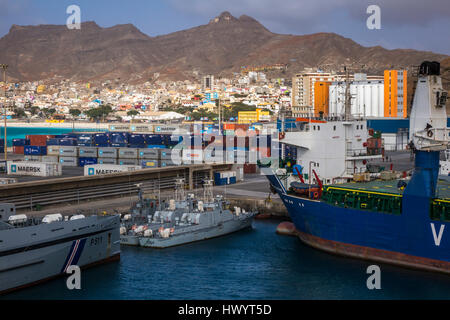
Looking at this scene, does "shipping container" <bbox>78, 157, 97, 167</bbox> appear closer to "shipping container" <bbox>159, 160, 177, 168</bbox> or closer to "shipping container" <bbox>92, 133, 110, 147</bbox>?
"shipping container" <bbox>92, 133, 110, 147</bbox>

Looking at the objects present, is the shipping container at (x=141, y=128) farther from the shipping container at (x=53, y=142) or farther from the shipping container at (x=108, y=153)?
the shipping container at (x=108, y=153)

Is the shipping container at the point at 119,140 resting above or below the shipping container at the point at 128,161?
above

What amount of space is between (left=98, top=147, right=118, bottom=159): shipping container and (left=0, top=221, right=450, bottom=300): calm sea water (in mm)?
25008

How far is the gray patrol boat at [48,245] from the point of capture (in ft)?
69.2

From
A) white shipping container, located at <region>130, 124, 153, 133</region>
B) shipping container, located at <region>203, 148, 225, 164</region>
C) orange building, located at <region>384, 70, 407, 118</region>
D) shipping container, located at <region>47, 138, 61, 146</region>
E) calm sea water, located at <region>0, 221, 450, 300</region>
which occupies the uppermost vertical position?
orange building, located at <region>384, 70, 407, 118</region>

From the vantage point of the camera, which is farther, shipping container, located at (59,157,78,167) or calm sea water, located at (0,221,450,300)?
shipping container, located at (59,157,78,167)

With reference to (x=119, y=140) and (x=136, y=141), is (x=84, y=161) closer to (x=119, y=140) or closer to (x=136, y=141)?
(x=119, y=140)

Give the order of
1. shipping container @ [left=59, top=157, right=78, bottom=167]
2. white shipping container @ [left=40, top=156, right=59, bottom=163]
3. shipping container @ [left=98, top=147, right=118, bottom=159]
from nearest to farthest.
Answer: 1. shipping container @ [left=98, top=147, right=118, bottom=159]
2. shipping container @ [left=59, top=157, right=78, bottom=167]
3. white shipping container @ [left=40, top=156, right=59, bottom=163]

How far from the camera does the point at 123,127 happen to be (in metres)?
99.5

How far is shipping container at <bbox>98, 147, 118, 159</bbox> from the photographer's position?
5233 cm

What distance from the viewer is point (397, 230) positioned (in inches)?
958

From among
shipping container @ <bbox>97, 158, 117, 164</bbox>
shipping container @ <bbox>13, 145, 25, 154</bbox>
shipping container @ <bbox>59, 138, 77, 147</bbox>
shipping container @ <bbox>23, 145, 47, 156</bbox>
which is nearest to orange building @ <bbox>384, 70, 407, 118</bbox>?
shipping container @ <bbox>59, 138, 77, 147</bbox>

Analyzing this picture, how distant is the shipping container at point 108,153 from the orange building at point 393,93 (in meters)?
54.1

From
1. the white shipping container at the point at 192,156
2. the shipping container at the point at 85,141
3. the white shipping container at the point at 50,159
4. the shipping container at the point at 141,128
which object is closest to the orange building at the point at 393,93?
the shipping container at the point at 141,128
